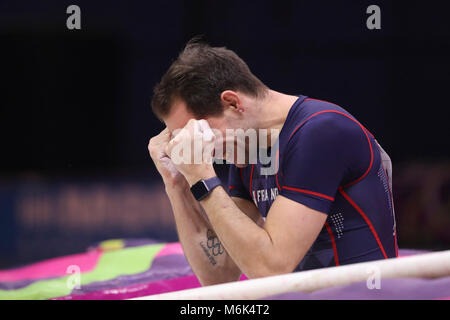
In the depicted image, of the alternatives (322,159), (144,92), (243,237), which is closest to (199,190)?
(243,237)

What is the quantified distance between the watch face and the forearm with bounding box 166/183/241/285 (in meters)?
0.30

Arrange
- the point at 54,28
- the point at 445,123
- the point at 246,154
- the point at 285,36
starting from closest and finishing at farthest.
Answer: the point at 246,154 → the point at 445,123 → the point at 285,36 → the point at 54,28

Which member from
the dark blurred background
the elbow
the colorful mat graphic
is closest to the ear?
the elbow

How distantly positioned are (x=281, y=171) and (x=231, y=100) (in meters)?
0.21

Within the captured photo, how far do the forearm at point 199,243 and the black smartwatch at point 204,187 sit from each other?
30 cm

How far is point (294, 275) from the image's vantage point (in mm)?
917

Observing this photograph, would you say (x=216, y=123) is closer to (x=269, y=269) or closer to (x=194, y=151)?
(x=194, y=151)

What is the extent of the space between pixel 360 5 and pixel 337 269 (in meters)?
3.08

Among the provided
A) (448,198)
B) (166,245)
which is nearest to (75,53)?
(166,245)

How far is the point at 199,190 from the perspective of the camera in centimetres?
121

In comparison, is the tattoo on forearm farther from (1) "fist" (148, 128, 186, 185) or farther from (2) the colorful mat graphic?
(2) the colorful mat graphic

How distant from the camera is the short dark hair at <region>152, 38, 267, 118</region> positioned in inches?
50.4
